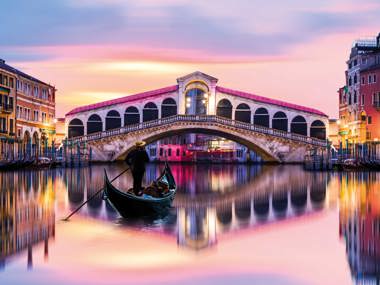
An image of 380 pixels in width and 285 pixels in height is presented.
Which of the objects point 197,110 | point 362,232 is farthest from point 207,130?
point 362,232

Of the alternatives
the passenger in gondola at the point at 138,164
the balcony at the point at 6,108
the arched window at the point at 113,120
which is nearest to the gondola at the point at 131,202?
the passenger in gondola at the point at 138,164

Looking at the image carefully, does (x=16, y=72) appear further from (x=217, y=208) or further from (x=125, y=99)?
(x=217, y=208)

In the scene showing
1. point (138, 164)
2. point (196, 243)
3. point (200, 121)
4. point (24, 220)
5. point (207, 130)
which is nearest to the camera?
point (196, 243)

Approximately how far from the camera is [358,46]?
47219 mm

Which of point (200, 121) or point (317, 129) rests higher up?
point (200, 121)

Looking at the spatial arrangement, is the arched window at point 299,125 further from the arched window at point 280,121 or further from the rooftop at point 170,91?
the rooftop at point 170,91

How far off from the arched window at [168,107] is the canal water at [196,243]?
33304mm

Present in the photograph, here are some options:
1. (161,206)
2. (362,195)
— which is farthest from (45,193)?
(362,195)

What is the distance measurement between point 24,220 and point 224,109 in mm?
37569

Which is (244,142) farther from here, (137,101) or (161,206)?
(161,206)

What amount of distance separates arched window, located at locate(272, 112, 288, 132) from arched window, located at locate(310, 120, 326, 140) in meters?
1.68

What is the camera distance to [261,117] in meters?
48.2

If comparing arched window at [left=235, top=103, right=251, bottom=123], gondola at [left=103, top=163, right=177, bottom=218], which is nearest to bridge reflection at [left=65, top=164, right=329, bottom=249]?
gondola at [left=103, top=163, right=177, bottom=218]

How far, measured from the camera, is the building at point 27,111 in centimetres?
4006
